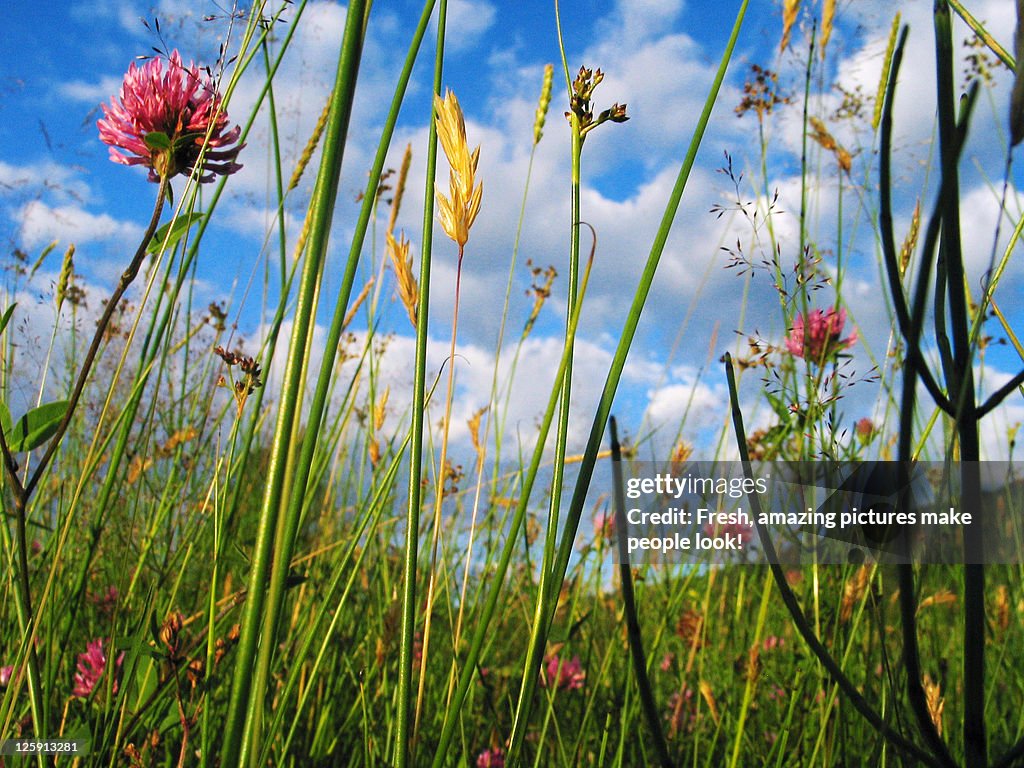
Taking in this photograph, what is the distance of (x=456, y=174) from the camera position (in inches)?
17.7

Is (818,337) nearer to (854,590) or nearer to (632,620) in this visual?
(854,590)

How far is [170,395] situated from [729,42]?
1757 mm

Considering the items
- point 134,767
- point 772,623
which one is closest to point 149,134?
point 134,767

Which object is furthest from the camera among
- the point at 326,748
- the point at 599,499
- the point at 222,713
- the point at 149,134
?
the point at 599,499

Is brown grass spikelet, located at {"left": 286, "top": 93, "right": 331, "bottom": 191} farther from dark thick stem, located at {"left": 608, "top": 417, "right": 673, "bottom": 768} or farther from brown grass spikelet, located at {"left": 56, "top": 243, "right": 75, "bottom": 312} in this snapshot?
dark thick stem, located at {"left": 608, "top": 417, "right": 673, "bottom": 768}

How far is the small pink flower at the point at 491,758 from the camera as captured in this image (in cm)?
112

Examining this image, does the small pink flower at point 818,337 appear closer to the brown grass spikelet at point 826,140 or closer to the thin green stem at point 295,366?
the brown grass spikelet at point 826,140

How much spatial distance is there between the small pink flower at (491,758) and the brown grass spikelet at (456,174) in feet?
3.10

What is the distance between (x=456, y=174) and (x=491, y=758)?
1.03m

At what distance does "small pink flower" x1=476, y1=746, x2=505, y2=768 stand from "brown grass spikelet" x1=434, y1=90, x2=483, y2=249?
94 centimetres

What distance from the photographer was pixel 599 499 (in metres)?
1.28

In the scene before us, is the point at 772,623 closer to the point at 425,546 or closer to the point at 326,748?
the point at 425,546

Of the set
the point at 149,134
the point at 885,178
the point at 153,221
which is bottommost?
the point at 885,178

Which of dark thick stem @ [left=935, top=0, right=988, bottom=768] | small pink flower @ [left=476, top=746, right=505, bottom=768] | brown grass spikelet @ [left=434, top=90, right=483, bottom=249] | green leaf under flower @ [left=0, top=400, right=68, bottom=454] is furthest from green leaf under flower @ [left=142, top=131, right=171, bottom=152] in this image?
small pink flower @ [left=476, top=746, right=505, bottom=768]
